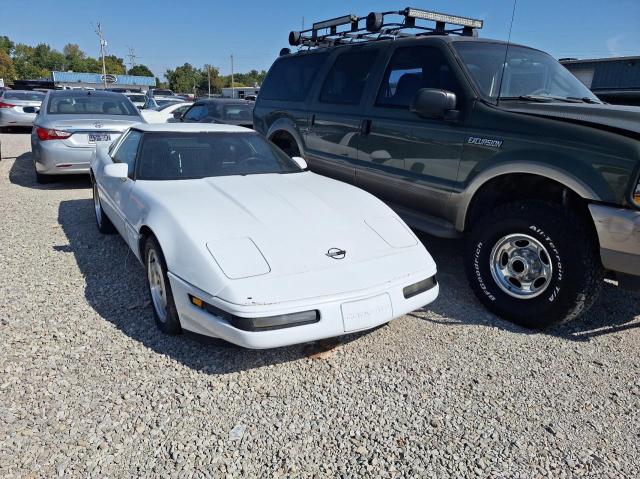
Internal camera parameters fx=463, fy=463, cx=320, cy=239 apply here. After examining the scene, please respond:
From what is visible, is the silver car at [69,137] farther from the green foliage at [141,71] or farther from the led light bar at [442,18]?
the green foliage at [141,71]

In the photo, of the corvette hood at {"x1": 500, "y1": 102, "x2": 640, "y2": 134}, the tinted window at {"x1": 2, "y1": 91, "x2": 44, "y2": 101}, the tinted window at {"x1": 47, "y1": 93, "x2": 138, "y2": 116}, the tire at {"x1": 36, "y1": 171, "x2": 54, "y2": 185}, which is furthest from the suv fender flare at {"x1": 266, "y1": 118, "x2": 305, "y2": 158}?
the tinted window at {"x1": 2, "y1": 91, "x2": 44, "y2": 101}

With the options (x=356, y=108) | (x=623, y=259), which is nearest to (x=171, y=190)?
(x=356, y=108)

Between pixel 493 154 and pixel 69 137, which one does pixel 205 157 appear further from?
pixel 69 137

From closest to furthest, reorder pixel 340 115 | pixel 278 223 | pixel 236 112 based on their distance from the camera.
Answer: pixel 278 223, pixel 340 115, pixel 236 112

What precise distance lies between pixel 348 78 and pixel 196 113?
6410mm

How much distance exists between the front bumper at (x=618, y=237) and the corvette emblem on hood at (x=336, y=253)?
5.12ft

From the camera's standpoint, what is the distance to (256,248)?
275cm

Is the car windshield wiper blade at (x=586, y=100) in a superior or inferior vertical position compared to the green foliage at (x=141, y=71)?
inferior

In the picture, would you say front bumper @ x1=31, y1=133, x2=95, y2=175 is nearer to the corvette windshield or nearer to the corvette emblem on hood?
the corvette windshield

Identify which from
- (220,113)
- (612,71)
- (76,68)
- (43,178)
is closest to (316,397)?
(43,178)

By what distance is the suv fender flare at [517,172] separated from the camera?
9.53ft

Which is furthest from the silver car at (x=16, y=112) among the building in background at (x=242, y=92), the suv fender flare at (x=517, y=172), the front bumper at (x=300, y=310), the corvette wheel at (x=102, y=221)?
the suv fender flare at (x=517, y=172)

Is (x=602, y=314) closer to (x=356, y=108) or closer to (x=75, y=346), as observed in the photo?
(x=356, y=108)

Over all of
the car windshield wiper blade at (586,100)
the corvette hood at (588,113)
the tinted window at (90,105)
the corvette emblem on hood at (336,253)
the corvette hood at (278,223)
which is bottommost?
the corvette emblem on hood at (336,253)
